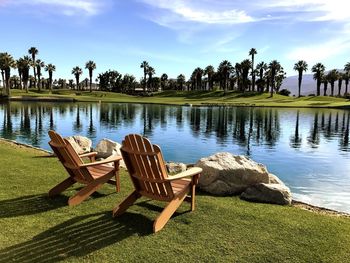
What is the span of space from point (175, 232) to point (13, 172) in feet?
19.5

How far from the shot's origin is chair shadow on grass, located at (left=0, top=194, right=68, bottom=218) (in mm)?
6624

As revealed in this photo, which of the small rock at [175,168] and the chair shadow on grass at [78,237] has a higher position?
the chair shadow on grass at [78,237]

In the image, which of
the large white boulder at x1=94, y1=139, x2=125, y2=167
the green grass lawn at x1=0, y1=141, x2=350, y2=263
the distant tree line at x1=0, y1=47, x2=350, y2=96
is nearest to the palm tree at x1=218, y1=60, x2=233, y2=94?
the distant tree line at x1=0, y1=47, x2=350, y2=96

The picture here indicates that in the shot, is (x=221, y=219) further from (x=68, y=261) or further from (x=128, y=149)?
(x=68, y=261)

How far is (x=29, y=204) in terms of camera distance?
7152 mm

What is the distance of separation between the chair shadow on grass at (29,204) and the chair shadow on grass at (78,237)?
95 centimetres

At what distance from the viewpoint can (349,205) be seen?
1186cm

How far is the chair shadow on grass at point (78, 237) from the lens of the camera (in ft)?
16.4

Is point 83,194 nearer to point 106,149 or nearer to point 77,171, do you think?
point 77,171

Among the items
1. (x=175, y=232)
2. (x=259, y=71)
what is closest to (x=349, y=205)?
(x=175, y=232)

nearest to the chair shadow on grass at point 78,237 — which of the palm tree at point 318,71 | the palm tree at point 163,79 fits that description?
the palm tree at point 318,71

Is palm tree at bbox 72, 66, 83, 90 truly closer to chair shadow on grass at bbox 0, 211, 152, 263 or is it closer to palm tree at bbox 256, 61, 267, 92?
palm tree at bbox 256, 61, 267, 92

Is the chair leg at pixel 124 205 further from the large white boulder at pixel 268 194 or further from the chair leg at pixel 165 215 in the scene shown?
the large white boulder at pixel 268 194

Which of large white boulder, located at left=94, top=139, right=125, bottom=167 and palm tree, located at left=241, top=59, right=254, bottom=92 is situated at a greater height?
palm tree, located at left=241, top=59, right=254, bottom=92
